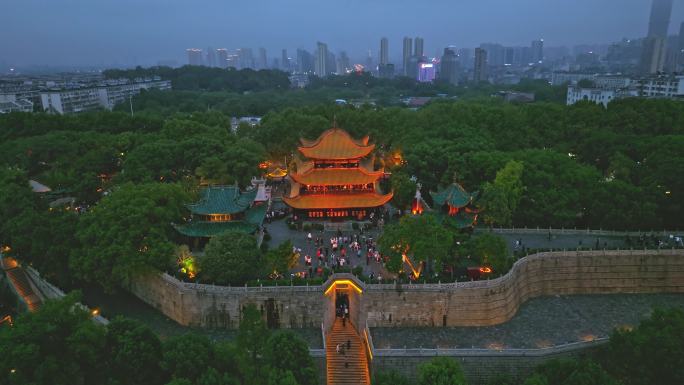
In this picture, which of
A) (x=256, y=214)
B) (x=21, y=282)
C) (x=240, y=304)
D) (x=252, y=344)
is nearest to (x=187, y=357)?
(x=252, y=344)

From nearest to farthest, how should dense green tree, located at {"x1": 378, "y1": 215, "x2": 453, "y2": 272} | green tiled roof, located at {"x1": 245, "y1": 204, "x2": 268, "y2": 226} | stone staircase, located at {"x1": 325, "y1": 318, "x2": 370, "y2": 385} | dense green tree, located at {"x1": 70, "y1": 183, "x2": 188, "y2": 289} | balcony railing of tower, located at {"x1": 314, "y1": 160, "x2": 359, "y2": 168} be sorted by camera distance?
stone staircase, located at {"x1": 325, "y1": 318, "x2": 370, "y2": 385} → dense green tree, located at {"x1": 378, "y1": 215, "x2": 453, "y2": 272} → dense green tree, located at {"x1": 70, "y1": 183, "x2": 188, "y2": 289} → green tiled roof, located at {"x1": 245, "y1": 204, "x2": 268, "y2": 226} → balcony railing of tower, located at {"x1": 314, "y1": 160, "x2": 359, "y2": 168}

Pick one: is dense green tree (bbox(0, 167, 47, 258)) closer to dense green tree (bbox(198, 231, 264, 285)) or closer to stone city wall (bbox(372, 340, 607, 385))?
dense green tree (bbox(198, 231, 264, 285))

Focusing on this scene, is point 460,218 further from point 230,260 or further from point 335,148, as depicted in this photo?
point 230,260

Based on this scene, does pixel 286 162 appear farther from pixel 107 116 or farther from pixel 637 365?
pixel 637 365

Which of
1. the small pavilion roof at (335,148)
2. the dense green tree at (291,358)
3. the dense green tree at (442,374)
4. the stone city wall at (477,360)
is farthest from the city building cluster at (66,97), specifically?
the dense green tree at (442,374)

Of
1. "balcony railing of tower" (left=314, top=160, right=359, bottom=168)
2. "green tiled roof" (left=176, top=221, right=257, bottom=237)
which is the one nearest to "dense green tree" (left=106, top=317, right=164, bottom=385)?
"green tiled roof" (left=176, top=221, right=257, bottom=237)

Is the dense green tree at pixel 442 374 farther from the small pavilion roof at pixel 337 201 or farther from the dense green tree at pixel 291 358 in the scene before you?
the small pavilion roof at pixel 337 201
